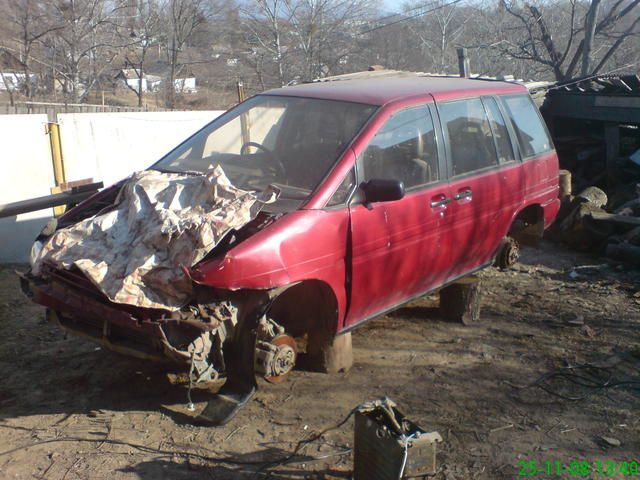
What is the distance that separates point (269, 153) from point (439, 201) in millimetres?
1248

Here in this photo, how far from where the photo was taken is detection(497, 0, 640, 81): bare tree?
1848 centimetres

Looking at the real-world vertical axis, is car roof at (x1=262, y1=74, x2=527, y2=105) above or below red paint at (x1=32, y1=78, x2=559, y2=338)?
above

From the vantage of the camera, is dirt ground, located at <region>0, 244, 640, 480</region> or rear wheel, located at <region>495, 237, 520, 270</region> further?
rear wheel, located at <region>495, 237, 520, 270</region>

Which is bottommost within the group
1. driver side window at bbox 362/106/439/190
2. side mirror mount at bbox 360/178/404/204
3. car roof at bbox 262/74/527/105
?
side mirror mount at bbox 360/178/404/204

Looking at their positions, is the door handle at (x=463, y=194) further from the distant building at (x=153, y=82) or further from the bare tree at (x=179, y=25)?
the distant building at (x=153, y=82)

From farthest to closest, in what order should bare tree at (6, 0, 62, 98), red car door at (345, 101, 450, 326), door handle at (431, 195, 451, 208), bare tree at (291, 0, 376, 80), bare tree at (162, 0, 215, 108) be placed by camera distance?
bare tree at (162, 0, 215, 108) → bare tree at (291, 0, 376, 80) → bare tree at (6, 0, 62, 98) → door handle at (431, 195, 451, 208) → red car door at (345, 101, 450, 326)

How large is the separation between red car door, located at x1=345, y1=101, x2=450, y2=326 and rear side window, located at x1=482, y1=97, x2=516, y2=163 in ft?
2.84

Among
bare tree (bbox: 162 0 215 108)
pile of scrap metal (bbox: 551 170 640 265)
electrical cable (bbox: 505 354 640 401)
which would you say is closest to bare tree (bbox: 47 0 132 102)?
bare tree (bbox: 162 0 215 108)

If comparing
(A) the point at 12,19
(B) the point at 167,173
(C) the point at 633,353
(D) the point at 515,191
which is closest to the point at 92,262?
(B) the point at 167,173

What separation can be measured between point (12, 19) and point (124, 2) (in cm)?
477

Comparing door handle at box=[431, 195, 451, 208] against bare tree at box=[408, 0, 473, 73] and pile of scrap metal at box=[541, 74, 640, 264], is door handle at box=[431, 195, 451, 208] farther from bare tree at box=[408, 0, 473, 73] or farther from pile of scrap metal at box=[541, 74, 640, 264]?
bare tree at box=[408, 0, 473, 73]

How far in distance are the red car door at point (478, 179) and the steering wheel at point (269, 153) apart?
1.27 metres

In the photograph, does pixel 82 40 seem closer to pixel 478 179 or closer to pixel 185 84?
pixel 185 84

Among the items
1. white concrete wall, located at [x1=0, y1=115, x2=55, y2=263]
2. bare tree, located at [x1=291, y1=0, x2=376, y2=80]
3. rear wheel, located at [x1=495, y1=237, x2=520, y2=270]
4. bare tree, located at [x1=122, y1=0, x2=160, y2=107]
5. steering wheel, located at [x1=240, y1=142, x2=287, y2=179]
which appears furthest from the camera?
bare tree, located at [x1=291, y1=0, x2=376, y2=80]
